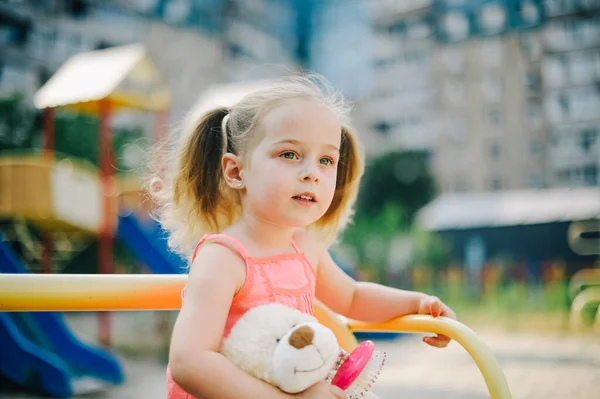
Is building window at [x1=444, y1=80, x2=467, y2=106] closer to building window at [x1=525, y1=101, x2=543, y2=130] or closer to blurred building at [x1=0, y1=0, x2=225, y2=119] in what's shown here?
building window at [x1=525, y1=101, x2=543, y2=130]

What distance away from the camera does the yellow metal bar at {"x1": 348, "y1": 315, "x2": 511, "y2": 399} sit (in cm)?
97

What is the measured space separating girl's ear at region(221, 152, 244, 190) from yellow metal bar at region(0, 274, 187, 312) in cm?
19

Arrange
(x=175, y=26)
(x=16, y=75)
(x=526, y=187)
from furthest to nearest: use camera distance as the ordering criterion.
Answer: (x=526, y=187) < (x=175, y=26) < (x=16, y=75)

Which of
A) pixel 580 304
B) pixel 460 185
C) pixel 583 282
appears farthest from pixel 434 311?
pixel 460 185

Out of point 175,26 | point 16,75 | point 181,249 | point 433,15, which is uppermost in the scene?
point 433,15

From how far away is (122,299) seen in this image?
3.49 feet

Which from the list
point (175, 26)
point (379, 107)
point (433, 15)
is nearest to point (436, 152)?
point (379, 107)

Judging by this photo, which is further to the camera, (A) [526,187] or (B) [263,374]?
(A) [526,187]

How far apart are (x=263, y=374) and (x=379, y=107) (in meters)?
25.5

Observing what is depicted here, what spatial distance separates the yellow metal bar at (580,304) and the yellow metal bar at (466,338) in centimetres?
533

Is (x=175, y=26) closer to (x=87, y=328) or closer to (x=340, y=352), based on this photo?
(x=87, y=328)

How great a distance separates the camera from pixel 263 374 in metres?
0.84

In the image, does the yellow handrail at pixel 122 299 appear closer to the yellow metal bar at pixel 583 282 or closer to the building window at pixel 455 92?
the yellow metal bar at pixel 583 282

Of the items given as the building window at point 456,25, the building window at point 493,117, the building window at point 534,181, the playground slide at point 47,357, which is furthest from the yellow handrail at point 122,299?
the building window at point 456,25
